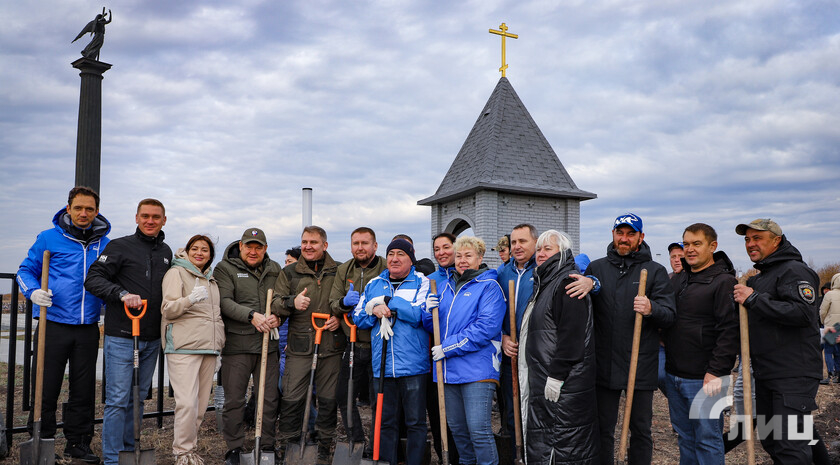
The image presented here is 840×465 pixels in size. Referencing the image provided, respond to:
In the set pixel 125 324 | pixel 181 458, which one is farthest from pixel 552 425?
pixel 125 324

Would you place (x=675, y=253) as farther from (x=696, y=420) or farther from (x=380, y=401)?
(x=380, y=401)

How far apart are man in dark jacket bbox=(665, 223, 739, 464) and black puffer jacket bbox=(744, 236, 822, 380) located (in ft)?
0.69

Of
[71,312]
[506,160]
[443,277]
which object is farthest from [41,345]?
[506,160]

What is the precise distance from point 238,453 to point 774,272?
14.1ft

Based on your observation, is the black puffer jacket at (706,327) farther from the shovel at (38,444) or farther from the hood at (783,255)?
the shovel at (38,444)

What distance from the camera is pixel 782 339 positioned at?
376 cm

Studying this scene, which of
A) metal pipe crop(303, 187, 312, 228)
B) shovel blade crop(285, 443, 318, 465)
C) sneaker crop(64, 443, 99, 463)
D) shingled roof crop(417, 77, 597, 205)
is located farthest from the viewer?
shingled roof crop(417, 77, 597, 205)

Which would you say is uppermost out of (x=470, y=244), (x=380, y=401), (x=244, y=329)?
(x=470, y=244)

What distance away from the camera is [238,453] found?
4523 mm

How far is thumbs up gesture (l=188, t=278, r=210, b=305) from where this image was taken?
429cm

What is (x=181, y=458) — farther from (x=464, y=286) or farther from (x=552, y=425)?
(x=552, y=425)

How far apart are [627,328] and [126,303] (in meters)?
3.70

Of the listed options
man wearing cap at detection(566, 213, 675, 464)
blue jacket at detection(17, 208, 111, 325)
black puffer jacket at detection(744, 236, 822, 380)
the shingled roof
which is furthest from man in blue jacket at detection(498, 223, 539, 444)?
the shingled roof

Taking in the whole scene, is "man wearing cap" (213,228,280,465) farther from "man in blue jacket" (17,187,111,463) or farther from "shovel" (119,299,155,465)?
"man in blue jacket" (17,187,111,463)
